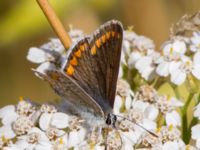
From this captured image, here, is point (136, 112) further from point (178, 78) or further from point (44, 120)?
point (44, 120)

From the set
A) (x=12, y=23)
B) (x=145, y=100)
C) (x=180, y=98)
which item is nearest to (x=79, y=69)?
(x=145, y=100)

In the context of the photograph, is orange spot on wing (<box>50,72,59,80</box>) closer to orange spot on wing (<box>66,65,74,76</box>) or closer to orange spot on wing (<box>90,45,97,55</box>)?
orange spot on wing (<box>66,65,74,76</box>)

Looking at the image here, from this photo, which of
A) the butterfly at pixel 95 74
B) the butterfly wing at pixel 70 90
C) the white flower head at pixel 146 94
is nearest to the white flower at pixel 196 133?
the butterfly at pixel 95 74

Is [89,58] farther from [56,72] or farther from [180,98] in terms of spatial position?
[180,98]

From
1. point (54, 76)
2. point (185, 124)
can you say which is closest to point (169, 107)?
point (185, 124)

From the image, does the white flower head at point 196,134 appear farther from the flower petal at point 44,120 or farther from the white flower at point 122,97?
the flower petal at point 44,120

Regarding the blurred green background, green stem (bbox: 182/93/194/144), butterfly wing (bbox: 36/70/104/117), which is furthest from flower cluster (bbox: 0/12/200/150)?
the blurred green background
